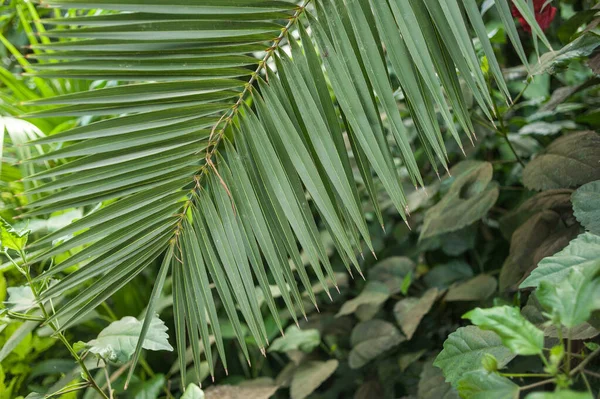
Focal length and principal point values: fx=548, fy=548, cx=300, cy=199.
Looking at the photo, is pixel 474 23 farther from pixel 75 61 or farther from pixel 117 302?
pixel 117 302

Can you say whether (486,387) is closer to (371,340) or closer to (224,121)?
(224,121)

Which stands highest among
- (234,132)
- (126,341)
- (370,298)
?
(234,132)

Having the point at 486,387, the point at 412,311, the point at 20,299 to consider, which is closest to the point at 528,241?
the point at 412,311

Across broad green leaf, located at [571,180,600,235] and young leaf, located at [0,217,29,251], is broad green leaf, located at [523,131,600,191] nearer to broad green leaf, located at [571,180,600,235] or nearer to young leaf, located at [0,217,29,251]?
broad green leaf, located at [571,180,600,235]

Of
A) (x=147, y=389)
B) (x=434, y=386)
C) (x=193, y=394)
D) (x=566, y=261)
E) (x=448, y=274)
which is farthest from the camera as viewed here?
→ (x=448, y=274)

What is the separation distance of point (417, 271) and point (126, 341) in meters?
1.08

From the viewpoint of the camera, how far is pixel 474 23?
77cm

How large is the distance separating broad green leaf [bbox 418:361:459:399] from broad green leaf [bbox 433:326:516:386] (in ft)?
0.93

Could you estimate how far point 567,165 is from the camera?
3.39 feet

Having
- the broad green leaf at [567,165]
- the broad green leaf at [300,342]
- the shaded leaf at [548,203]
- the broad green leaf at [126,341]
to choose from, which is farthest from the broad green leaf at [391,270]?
the broad green leaf at [126,341]

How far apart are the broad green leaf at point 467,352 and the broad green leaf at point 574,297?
0.73 feet

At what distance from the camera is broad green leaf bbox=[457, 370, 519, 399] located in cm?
53

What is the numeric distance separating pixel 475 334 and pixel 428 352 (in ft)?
2.32

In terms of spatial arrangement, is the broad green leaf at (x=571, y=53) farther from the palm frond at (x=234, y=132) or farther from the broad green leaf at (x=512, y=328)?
the broad green leaf at (x=512, y=328)
